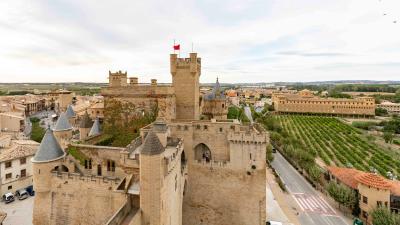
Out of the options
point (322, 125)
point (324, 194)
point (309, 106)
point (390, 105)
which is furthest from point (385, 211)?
point (390, 105)

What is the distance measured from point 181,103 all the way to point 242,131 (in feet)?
33.9

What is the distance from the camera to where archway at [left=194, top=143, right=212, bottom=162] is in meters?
28.1

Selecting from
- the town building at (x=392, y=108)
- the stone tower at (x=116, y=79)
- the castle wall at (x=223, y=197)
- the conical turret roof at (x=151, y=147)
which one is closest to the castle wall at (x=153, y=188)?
the conical turret roof at (x=151, y=147)

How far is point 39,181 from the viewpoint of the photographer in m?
23.0

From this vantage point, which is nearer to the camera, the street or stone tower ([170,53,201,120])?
the street

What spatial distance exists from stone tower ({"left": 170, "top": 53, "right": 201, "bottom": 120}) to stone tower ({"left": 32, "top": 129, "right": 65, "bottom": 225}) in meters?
14.8

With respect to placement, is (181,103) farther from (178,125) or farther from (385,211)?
(385,211)

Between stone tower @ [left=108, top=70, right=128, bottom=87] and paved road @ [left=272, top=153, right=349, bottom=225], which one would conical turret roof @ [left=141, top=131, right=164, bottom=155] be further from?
paved road @ [left=272, top=153, right=349, bottom=225]

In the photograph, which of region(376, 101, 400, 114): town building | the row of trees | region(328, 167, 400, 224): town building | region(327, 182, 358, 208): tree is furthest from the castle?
region(376, 101, 400, 114): town building

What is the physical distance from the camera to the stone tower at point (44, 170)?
75.4ft

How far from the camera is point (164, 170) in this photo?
17.3 metres

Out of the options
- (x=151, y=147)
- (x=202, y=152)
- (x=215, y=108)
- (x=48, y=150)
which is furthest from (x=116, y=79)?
(x=151, y=147)

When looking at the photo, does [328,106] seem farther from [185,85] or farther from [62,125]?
[62,125]

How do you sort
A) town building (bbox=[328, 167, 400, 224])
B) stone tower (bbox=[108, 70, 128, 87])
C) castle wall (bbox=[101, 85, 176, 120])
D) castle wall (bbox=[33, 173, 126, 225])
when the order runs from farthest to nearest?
stone tower (bbox=[108, 70, 128, 87]), town building (bbox=[328, 167, 400, 224]), castle wall (bbox=[101, 85, 176, 120]), castle wall (bbox=[33, 173, 126, 225])
